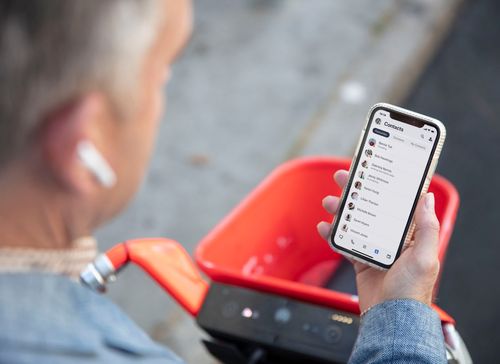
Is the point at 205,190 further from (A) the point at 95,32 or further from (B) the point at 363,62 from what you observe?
(A) the point at 95,32

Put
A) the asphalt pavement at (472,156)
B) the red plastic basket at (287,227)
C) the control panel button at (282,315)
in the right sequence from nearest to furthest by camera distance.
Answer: the control panel button at (282,315) → the red plastic basket at (287,227) → the asphalt pavement at (472,156)

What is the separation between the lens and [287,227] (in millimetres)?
1383

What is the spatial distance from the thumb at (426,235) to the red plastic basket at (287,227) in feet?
0.72

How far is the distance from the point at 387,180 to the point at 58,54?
0.62 m

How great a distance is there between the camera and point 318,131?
226cm

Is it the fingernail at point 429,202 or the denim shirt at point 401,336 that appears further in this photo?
the fingernail at point 429,202

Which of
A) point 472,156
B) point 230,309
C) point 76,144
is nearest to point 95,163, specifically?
point 76,144

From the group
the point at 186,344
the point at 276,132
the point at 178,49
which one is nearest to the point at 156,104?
the point at 178,49

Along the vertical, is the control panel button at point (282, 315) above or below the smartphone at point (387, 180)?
below

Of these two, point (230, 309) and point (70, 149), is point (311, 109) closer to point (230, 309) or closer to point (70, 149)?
point (230, 309)

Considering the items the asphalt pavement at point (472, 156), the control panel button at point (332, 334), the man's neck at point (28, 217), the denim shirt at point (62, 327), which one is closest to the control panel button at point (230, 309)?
the control panel button at point (332, 334)

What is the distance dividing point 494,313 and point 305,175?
2.53 ft

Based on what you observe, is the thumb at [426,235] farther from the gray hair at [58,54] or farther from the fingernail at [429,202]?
the gray hair at [58,54]

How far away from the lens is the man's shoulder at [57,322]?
53 centimetres
